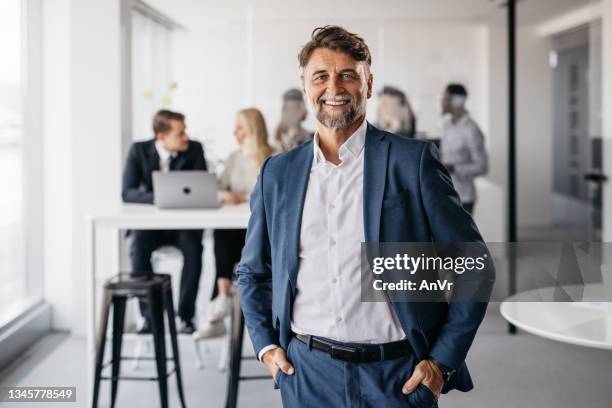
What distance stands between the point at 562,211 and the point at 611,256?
496 cm

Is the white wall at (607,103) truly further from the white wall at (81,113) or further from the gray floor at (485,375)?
the white wall at (81,113)

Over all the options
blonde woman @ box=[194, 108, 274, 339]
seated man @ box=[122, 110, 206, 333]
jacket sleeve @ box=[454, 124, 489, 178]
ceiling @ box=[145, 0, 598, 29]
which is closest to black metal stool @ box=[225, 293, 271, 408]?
blonde woman @ box=[194, 108, 274, 339]

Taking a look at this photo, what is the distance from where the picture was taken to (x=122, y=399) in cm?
364

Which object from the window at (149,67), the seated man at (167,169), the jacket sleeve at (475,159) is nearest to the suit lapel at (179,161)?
the seated man at (167,169)

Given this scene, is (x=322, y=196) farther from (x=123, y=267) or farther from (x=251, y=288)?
(x=123, y=267)

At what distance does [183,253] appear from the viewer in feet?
14.3

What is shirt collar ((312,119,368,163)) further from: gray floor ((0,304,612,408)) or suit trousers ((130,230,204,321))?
suit trousers ((130,230,204,321))

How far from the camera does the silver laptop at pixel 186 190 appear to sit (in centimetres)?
365

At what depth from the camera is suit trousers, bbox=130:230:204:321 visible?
4262 millimetres

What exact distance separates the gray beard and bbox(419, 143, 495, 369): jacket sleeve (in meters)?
0.18

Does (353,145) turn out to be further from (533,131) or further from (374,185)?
(533,131)

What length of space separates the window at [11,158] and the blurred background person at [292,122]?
62.7 inches

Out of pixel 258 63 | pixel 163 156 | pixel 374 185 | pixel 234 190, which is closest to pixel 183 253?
pixel 234 190

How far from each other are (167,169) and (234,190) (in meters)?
0.39
